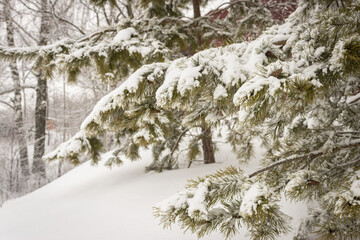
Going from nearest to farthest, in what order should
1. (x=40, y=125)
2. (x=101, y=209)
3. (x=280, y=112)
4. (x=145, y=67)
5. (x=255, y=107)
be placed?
(x=255, y=107), (x=280, y=112), (x=145, y=67), (x=101, y=209), (x=40, y=125)

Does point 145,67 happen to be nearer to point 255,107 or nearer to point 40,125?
point 255,107

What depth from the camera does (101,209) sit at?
3.47 metres

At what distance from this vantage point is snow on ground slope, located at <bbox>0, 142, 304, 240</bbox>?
2.75m

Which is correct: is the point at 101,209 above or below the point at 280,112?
below

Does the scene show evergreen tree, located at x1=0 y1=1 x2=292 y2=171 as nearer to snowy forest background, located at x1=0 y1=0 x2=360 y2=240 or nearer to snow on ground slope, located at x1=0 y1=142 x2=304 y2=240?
snowy forest background, located at x1=0 y1=0 x2=360 y2=240

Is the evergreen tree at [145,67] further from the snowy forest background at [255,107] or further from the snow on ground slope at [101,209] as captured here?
the snow on ground slope at [101,209]

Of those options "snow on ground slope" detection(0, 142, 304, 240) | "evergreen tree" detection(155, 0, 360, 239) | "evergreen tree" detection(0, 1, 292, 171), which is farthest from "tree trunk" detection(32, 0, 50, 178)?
"evergreen tree" detection(155, 0, 360, 239)

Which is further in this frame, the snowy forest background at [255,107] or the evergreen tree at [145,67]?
the evergreen tree at [145,67]

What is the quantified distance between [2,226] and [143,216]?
2282 millimetres

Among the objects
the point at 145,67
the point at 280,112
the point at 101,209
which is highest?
the point at 145,67

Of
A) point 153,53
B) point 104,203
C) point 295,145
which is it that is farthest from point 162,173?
point 295,145

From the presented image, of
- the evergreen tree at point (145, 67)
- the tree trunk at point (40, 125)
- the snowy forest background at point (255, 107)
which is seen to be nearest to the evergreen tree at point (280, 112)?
the snowy forest background at point (255, 107)

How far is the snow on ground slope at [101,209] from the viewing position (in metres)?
2.75

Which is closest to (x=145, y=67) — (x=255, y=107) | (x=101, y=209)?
(x=255, y=107)
